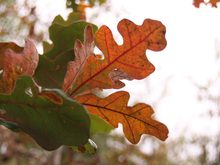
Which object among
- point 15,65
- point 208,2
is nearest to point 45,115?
point 15,65

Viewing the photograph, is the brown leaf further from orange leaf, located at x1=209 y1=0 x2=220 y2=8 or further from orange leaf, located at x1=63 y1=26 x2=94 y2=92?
orange leaf, located at x1=209 y1=0 x2=220 y2=8

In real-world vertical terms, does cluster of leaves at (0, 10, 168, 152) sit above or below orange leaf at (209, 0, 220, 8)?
below

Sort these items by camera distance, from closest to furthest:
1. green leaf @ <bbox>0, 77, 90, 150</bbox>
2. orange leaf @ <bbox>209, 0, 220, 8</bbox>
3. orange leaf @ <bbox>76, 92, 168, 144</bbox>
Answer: green leaf @ <bbox>0, 77, 90, 150</bbox>
orange leaf @ <bbox>76, 92, 168, 144</bbox>
orange leaf @ <bbox>209, 0, 220, 8</bbox>

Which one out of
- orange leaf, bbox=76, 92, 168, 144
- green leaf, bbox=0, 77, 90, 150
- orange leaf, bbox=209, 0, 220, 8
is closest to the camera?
green leaf, bbox=0, 77, 90, 150

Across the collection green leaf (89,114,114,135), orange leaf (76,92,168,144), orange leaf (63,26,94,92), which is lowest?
green leaf (89,114,114,135)

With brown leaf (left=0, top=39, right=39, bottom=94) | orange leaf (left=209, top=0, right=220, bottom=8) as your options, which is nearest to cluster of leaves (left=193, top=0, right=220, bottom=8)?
orange leaf (left=209, top=0, right=220, bottom=8)

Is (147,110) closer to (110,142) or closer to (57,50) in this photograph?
(57,50)

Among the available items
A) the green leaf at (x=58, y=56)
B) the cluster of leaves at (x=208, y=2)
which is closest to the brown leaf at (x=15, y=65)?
the green leaf at (x=58, y=56)
